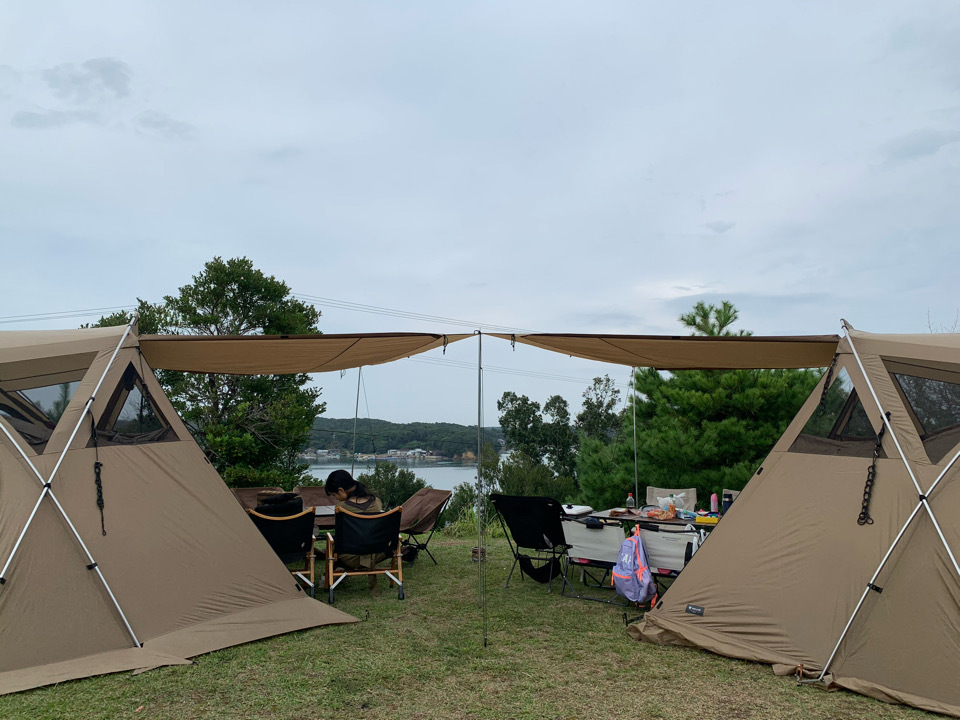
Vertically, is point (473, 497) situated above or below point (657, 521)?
below

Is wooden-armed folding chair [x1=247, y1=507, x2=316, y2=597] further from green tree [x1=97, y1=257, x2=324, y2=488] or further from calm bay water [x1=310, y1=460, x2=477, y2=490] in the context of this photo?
calm bay water [x1=310, y1=460, x2=477, y2=490]

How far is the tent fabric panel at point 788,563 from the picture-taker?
337 cm

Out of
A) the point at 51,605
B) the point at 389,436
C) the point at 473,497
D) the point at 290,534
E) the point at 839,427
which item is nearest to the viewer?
the point at 51,605

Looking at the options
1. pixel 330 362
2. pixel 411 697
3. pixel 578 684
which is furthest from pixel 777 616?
pixel 330 362

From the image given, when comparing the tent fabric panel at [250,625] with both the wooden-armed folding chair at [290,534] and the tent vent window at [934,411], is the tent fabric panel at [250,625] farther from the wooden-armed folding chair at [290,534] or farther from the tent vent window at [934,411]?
the tent vent window at [934,411]

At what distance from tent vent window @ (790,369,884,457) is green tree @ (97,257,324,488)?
6403 millimetres

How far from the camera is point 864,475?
351cm

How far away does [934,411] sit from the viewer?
3412 mm

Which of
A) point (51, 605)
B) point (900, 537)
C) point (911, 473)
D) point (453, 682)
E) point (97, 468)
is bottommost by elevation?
point (453, 682)

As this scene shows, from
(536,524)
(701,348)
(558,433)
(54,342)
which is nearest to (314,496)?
(536,524)

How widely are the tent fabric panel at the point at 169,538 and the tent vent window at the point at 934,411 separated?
13.3 ft

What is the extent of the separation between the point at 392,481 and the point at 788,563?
779 cm

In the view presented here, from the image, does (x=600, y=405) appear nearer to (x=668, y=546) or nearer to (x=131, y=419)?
(x=668, y=546)

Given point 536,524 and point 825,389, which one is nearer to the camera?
point 825,389
